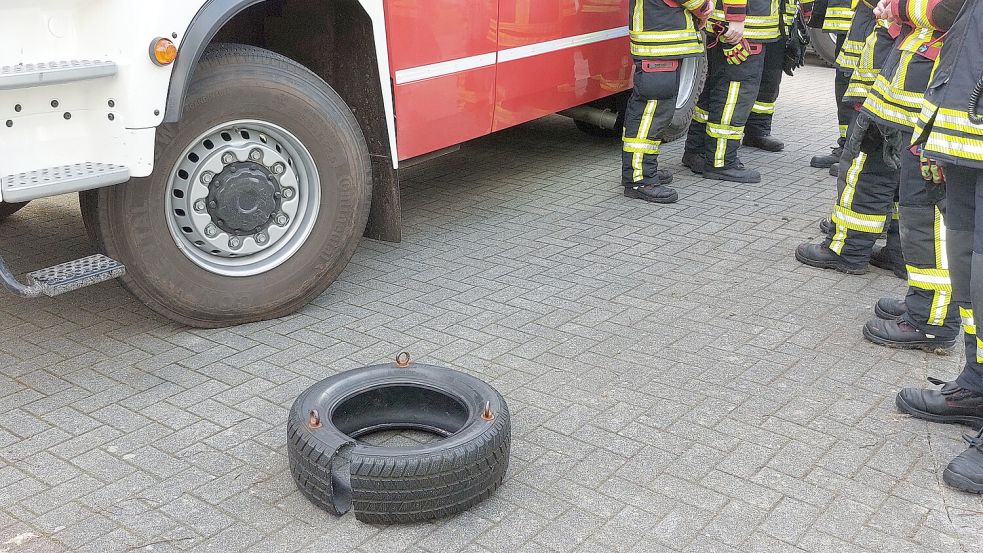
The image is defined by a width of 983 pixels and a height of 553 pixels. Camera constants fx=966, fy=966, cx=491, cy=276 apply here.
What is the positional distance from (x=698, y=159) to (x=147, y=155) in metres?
4.39

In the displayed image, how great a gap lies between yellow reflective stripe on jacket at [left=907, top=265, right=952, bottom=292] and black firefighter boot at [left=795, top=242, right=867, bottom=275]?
906 millimetres

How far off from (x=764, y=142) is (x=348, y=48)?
4223mm

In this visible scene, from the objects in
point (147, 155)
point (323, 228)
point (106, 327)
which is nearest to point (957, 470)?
Result: point (323, 228)

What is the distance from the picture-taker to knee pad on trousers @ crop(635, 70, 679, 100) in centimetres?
605

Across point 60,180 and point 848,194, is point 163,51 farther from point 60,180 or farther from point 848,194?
point 848,194

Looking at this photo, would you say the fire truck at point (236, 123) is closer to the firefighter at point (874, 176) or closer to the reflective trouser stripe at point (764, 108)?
the firefighter at point (874, 176)

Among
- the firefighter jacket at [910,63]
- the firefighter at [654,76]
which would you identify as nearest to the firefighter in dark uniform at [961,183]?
the firefighter jacket at [910,63]

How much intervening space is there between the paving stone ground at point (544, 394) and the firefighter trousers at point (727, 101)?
3.26ft

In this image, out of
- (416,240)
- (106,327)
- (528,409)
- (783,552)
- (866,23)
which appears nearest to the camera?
(783,552)

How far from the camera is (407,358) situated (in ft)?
10.9

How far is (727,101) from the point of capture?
6727 mm

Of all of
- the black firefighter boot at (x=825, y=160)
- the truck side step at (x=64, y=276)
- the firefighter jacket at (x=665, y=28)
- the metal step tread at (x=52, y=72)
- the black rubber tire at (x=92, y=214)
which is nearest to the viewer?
the metal step tread at (x=52, y=72)

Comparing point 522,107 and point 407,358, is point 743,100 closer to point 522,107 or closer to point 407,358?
point 522,107

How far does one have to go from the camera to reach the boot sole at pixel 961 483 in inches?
121
